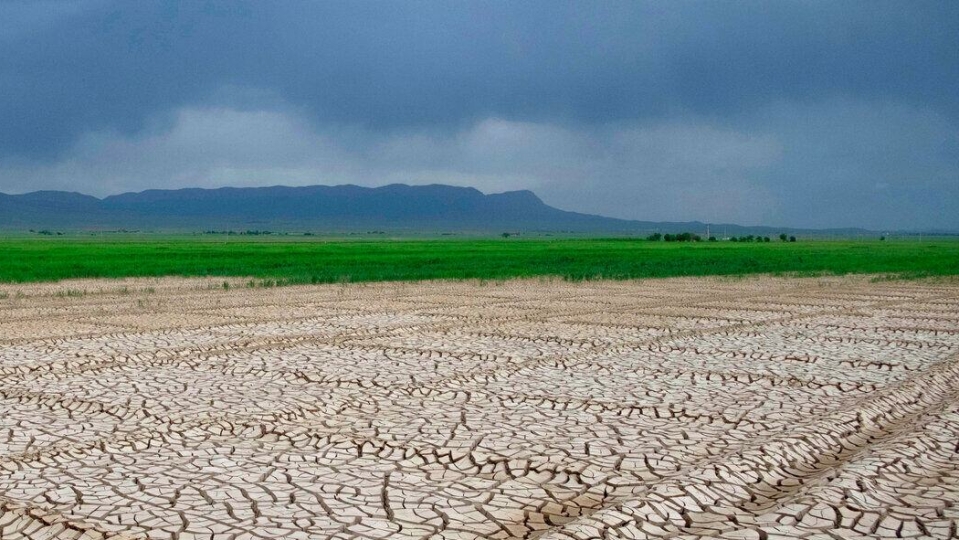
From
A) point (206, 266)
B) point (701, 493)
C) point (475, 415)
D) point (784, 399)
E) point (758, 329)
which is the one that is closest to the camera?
point (701, 493)

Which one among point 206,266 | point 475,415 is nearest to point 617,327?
point 475,415

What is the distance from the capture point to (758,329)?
556 inches

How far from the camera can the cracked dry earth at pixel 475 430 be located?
4926mm

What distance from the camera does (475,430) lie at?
22.7 ft

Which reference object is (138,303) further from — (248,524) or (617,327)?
(248,524)

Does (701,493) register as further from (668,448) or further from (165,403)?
(165,403)

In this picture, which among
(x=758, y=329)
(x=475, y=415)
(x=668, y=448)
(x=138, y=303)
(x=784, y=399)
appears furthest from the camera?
(x=138, y=303)

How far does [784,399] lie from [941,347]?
16.6ft

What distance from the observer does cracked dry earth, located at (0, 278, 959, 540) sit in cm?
493

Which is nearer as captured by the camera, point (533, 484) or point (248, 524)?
point (248, 524)

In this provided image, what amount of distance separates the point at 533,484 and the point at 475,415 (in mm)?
1986

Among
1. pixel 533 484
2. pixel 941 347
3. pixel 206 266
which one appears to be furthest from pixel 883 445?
pixel 206 266

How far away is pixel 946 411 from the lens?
7.85 metres

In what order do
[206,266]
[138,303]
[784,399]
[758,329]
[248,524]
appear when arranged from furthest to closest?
[206,266]
[138,303]
[758,329]
[784,399]
[248,524]
